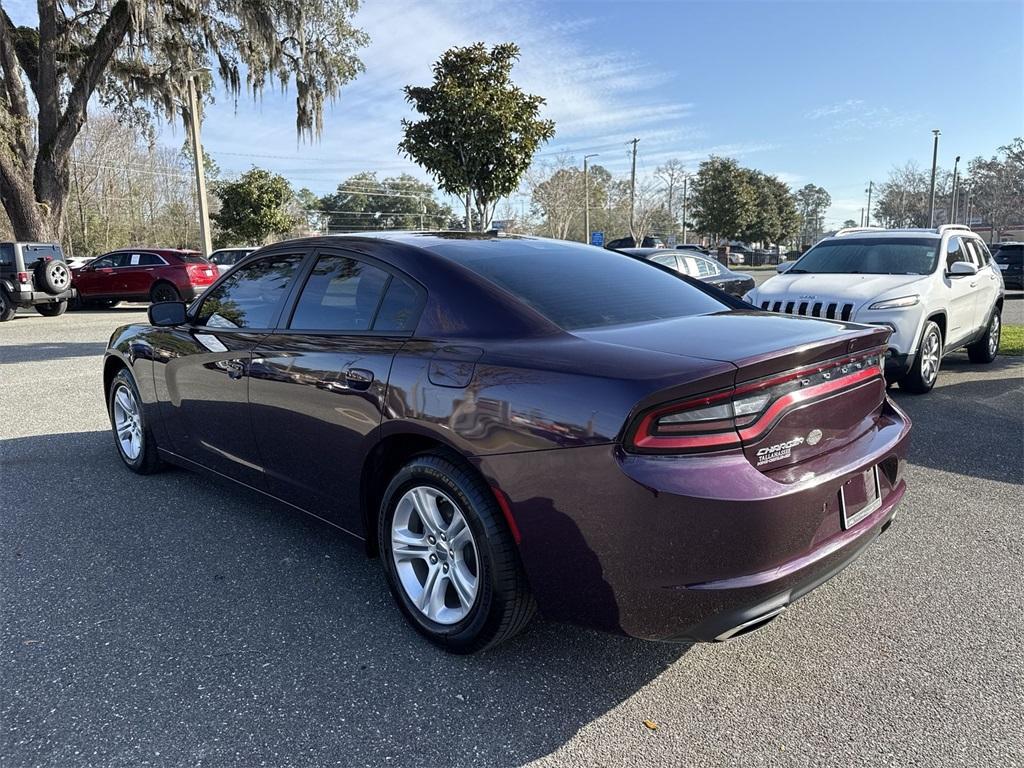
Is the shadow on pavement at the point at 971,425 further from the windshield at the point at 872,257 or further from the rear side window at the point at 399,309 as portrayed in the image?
the rear side window at the point at 399,309

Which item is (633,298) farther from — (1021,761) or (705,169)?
(705,169)

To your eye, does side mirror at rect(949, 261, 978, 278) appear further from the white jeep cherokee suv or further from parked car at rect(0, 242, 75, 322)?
parked car at rect(0, 242, 75, 322)

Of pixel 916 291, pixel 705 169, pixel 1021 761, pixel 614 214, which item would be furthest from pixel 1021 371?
pixel 614 214

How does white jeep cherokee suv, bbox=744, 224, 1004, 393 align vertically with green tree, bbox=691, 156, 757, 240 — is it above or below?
below

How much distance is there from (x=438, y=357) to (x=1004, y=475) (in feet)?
13.5

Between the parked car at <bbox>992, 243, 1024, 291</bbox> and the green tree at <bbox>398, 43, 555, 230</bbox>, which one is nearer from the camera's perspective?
the green tree at <bbox>398, 43, 555, 230</bbox>

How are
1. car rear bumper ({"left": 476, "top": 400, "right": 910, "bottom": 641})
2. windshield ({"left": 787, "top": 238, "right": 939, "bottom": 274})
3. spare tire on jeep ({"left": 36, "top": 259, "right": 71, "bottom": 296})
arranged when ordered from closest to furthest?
car rear bumper ({"left": 476, "top": 400, "right": 910, "bottom": 641}) → windshield ({"left": 787, "top": 238, "right": 939, "bottom": 274}) → spare tire on jeep ({"left": 36, "top": 259, "right": 71, "bottom": 296})

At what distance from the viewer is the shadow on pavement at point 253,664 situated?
2219mm

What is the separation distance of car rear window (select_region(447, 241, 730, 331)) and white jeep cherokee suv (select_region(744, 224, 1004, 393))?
352 centimetres

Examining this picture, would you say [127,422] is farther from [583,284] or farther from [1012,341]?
[1012,341]

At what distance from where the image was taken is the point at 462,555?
2.63 m

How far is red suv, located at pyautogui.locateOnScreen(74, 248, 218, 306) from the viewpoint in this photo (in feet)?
58.7

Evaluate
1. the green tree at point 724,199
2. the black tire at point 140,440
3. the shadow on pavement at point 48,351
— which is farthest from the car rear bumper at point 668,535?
the green tree at point 724,199

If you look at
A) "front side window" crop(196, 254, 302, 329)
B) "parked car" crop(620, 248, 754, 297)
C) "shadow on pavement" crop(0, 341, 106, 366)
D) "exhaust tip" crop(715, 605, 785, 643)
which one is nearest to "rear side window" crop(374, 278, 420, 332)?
"front side window" crop(196, 254, 302, 329)
